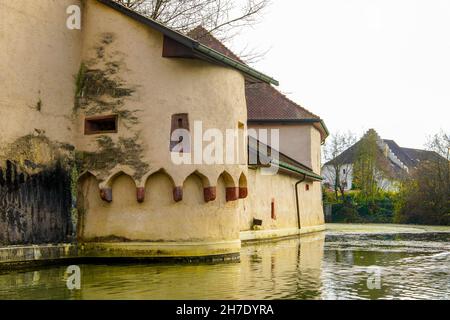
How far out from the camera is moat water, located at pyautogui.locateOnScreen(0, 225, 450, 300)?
25.5ft

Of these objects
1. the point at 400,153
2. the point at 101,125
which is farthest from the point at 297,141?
the point at 400,153

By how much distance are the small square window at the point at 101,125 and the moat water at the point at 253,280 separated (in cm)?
268

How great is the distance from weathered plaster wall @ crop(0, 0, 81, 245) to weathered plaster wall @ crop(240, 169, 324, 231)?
8196 mm

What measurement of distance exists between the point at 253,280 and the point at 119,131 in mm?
4609

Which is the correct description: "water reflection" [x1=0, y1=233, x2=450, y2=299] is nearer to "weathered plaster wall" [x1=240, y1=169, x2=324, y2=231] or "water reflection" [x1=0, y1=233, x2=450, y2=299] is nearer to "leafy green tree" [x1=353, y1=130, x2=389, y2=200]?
"weathered plaster wall" [x1=240, y1=169, x2=324, y2=231]

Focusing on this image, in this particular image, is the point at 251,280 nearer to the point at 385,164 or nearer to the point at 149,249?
the point at 149,249

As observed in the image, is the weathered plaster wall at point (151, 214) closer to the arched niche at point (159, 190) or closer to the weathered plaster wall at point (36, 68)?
the arched niche at point (159, 190)

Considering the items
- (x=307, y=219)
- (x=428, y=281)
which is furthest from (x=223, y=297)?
(x=307, y=219)

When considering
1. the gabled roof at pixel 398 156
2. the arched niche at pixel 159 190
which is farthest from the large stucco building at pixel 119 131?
the gabled roof at pixel 398 156

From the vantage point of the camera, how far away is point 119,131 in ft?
40.7

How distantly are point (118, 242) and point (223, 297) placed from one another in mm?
5284

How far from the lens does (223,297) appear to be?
294 inches
